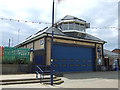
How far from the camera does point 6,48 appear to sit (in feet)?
52.6

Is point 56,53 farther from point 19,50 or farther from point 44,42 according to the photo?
point 19,50

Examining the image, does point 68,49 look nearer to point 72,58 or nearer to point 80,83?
point 72,58

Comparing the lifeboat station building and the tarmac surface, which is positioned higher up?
the lifeboat station building

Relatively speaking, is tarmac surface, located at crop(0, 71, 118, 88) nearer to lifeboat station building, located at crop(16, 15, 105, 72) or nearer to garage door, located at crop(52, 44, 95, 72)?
lifeboat station building, located at crop(16, 15, 105, 72)

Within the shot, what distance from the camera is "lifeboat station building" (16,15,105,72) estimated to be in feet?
60.9

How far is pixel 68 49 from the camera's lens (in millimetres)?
20453

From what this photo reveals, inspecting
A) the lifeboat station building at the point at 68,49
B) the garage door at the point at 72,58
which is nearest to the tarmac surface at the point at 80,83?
the lifeboat station building at the point at 68,49

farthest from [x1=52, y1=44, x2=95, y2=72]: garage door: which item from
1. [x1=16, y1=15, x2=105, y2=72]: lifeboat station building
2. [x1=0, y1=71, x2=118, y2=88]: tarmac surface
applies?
[x1=0, y1=71, x2=118, y2=88]: tarmac surface

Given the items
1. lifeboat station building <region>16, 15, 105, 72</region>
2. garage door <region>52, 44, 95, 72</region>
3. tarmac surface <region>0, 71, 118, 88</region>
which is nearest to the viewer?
tarmac surface <region>0, 71, 118, 88</region>

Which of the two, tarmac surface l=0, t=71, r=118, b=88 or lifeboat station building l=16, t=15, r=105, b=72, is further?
lifeboat station building l=16, t=15, r=105, b=72

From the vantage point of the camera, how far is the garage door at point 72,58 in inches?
758

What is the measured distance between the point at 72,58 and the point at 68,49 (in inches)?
52.9

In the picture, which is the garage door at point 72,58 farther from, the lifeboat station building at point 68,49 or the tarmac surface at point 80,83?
the tarmac surface at point 80,83

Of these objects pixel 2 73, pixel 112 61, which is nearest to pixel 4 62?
pixel 2 73
